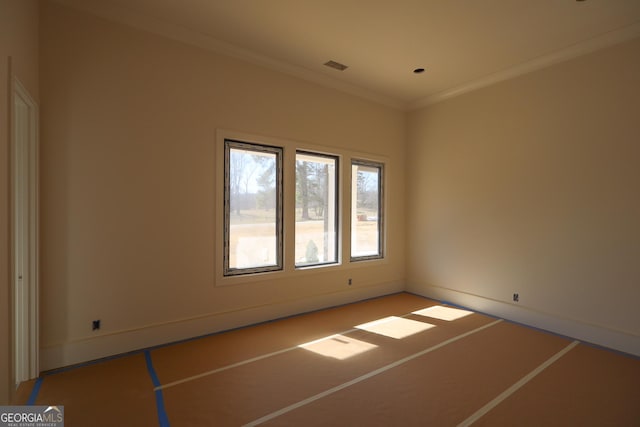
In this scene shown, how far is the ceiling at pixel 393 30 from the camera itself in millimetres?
3184

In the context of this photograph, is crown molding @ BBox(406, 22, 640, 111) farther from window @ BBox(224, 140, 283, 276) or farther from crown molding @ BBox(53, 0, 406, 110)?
window @ BBox(224, 140, 283, 276)

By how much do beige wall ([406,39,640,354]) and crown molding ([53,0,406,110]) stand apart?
6.65ft

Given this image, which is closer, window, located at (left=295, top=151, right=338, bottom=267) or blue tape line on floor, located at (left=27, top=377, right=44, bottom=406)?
blue tape line on floor, located at (left=27, top=377, right=44, bottom=406)

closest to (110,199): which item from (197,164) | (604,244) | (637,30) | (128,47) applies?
(197,164)

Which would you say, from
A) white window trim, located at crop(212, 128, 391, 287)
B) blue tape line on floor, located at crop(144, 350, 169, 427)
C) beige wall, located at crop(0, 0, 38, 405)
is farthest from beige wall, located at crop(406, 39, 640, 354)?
beige wall, located at crop(0, 0, 38, 405)

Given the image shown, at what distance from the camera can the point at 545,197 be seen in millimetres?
4188

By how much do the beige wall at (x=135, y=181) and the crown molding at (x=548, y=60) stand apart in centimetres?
263

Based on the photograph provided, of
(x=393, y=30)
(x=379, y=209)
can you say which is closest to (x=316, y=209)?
(x=379, y=209)

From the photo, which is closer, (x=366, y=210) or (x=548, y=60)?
(x=548, y=60)

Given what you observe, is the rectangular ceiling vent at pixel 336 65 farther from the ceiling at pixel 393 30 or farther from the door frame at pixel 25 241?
the door frame at pixel 25 241

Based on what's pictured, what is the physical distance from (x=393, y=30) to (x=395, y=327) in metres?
3.55

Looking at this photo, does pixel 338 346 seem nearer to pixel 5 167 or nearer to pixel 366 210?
pixel 366 210

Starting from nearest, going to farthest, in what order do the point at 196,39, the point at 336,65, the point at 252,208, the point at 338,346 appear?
the point at 338,346 < the point at 196,39 < the point at 252,208 < the point at 336,65

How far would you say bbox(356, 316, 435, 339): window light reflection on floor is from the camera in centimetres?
398
